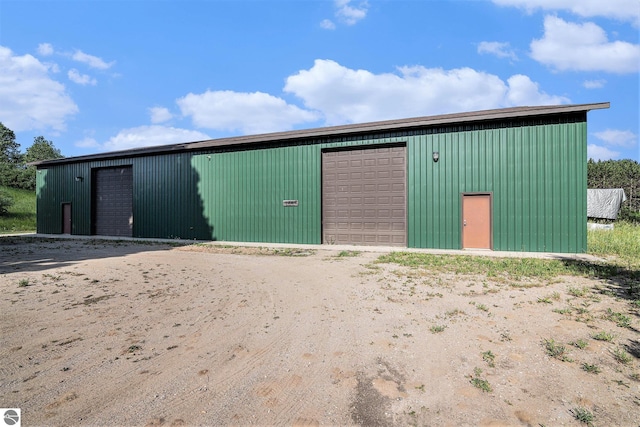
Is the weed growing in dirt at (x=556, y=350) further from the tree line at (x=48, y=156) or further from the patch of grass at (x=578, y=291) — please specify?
the tree line at (x=48, y=156)

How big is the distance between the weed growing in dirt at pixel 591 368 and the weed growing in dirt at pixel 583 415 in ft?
2.40

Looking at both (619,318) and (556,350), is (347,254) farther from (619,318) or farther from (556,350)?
(556,350)

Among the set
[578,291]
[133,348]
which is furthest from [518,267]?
[133,348]

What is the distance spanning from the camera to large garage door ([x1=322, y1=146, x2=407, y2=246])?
13.7 m

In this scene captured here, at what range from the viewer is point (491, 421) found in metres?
2.36

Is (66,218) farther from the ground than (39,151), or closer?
closer

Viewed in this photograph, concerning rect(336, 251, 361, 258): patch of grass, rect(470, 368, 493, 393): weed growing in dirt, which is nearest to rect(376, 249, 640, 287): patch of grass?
rect(336, 251, 361, 258): patch of grass

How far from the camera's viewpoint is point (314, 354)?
3406mm

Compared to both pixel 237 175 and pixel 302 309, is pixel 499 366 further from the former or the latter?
pixel 237 175

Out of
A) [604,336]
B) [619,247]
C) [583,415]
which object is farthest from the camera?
[619,247]

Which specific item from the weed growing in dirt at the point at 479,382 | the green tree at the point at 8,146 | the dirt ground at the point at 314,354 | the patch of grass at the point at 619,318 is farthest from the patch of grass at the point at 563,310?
the green tree at the point at 8,146

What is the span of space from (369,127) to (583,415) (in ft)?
40.7

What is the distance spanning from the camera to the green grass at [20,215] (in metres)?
26.8

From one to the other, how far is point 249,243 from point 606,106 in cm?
1459
